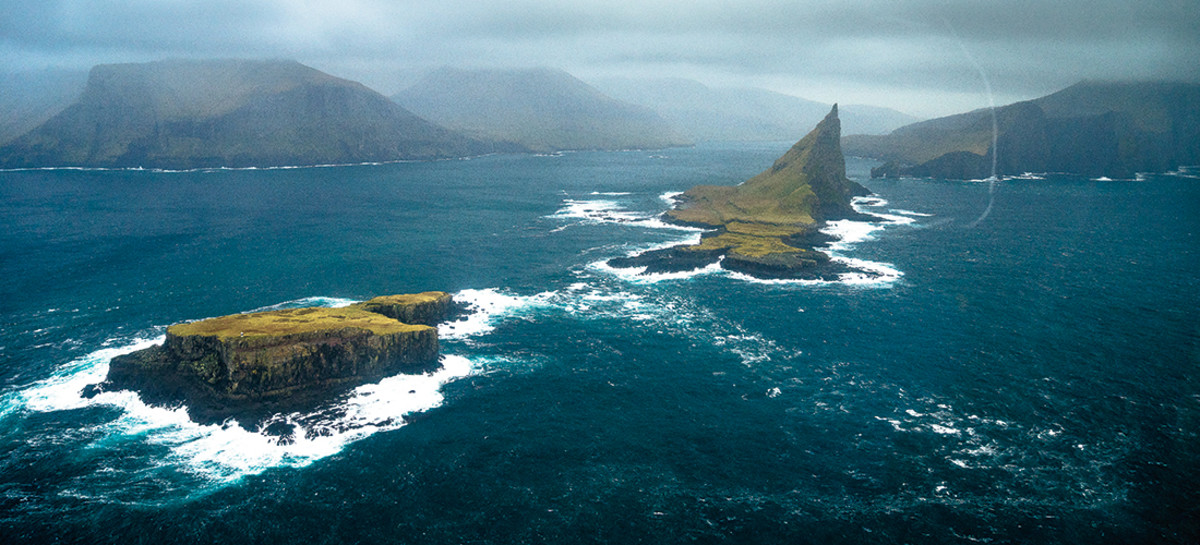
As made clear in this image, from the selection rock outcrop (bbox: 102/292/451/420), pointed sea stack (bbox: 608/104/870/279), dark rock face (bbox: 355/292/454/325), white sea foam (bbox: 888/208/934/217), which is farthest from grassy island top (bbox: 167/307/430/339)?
white sea foam (bbox: 888/208/934/217)

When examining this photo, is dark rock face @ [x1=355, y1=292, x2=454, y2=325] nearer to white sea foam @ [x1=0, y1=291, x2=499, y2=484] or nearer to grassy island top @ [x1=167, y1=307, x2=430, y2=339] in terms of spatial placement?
grassy island top @ [x1=167, y1=307, x2=430, y2=339]

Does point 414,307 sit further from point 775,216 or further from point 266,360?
point 775,216

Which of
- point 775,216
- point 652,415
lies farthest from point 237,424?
point 775,216

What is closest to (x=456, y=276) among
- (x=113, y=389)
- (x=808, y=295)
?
(x=113, y=389)

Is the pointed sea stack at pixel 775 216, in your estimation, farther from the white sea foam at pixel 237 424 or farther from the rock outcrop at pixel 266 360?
the white sea foam at pixel 237 424

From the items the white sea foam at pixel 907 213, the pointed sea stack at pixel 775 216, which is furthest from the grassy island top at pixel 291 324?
the white sea foam at pixel 907 213

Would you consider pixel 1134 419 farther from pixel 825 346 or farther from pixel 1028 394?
pixel 825 346
